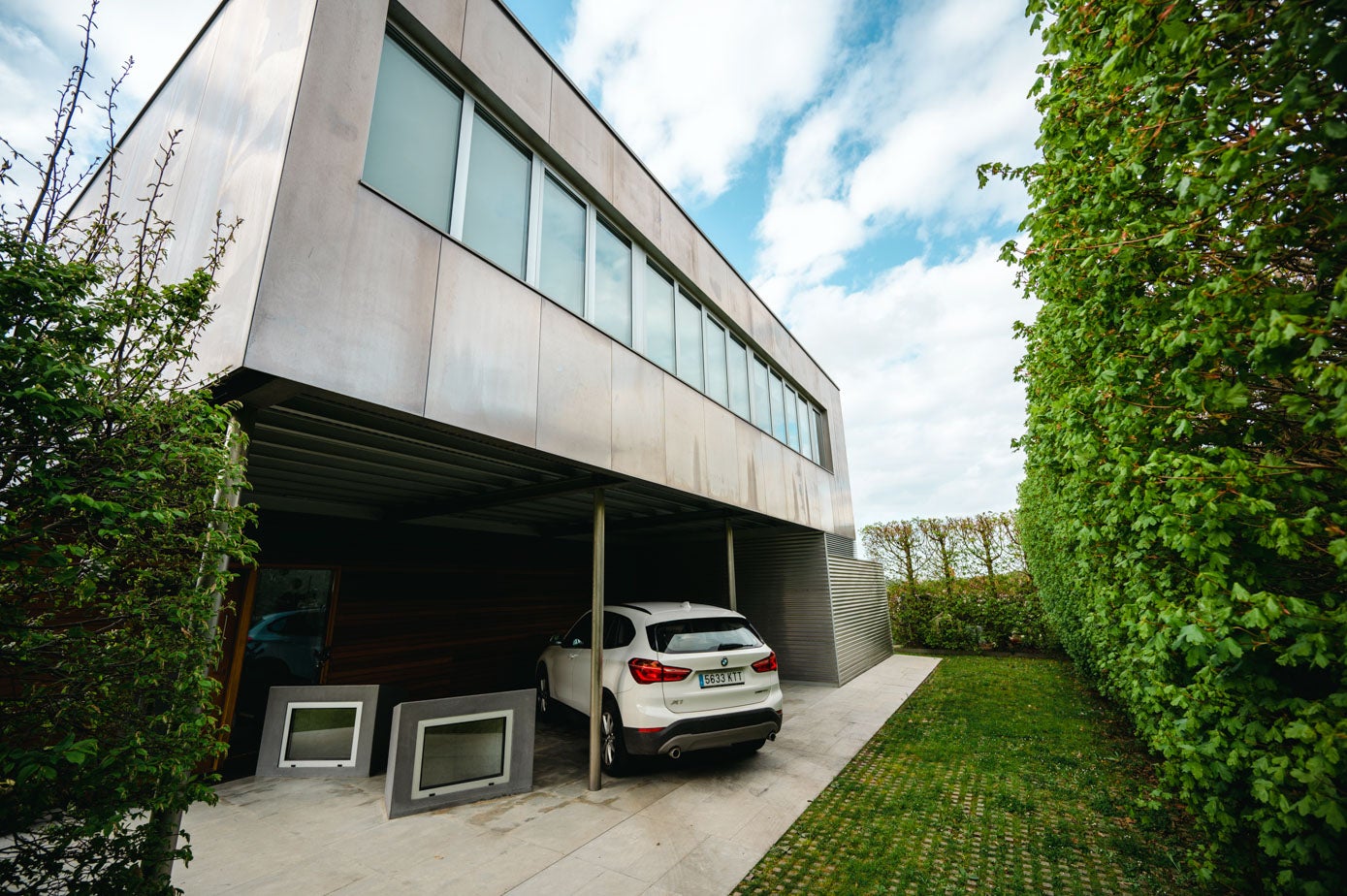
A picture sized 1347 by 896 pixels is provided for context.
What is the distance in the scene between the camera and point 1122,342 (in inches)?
121

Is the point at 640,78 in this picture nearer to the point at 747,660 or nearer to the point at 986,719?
the point at 747,660

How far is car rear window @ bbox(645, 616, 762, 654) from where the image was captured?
5152mm

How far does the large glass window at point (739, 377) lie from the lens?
30.4 ft

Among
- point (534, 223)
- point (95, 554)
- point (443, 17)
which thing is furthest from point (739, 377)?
point (95, 554)

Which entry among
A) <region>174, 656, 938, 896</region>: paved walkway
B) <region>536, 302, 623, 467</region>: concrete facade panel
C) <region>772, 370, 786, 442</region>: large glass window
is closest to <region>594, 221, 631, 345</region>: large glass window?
<region>536, 302, 623, 467</region>: concrete facade panel

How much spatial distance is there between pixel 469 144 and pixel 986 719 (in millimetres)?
9708

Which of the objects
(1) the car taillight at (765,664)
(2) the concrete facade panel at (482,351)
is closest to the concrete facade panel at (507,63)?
(2) the concrete facade panel at (482,351)

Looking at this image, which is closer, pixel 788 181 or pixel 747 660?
pixel 747 660

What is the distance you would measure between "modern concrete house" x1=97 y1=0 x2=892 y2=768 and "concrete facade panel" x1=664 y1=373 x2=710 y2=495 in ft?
0.16

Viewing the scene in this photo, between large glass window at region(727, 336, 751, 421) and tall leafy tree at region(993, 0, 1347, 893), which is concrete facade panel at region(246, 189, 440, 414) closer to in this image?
tall leafy tree at region(993, 0, 1347, 893)

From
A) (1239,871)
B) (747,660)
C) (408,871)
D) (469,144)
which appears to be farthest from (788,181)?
(408,871)

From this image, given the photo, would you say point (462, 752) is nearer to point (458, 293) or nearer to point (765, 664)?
point (765, 664)

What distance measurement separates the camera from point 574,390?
5.14 m

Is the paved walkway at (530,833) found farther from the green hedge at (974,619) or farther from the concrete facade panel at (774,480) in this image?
the green hedge at (974,619)
